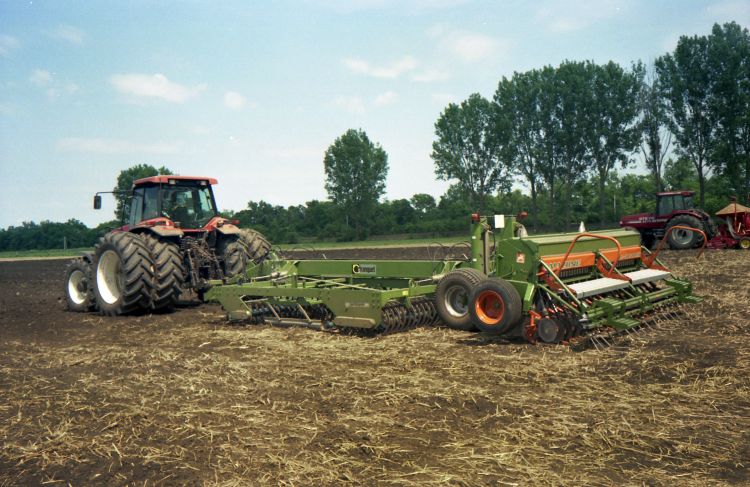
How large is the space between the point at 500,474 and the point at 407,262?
485cm

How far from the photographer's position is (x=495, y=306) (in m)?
6.70

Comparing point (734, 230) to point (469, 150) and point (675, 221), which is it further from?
point (469, 150)

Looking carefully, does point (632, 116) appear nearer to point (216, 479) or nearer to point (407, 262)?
point (407, 262)

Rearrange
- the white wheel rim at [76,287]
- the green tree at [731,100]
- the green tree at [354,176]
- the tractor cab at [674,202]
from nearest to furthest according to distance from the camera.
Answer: the white wheel rim at [76,287] → the tractor cab at [674,202] → the green tree at [731,100] → the green tree at [354,176]

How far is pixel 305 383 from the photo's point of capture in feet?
16.9

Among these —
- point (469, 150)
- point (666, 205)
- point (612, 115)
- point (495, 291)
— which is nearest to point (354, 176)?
point (469, 150)

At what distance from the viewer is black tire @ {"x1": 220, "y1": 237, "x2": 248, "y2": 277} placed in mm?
9953

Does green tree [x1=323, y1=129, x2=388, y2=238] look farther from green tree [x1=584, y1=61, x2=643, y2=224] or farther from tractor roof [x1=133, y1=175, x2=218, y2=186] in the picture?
tractor roof [x1=133, y1=175, x2=218, y2=186]

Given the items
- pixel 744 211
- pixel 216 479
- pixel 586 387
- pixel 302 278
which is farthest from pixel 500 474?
pixel 744 211

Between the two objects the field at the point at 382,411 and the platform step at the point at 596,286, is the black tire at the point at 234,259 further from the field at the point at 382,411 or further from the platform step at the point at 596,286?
the platform step at the point at 596,286

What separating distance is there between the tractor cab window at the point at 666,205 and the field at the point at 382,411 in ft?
43.6

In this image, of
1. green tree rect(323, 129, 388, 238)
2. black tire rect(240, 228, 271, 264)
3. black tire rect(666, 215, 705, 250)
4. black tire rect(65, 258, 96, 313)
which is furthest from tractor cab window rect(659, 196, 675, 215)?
green tree rect(323, 129, 388, 238)

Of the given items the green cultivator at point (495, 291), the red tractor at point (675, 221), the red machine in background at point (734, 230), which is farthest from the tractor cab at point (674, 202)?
the green cultivator at point (495, 291)

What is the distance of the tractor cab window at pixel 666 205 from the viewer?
19.4 m
